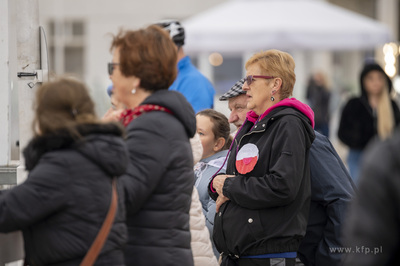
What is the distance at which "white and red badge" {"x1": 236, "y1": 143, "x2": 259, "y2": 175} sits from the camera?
410 centimetres

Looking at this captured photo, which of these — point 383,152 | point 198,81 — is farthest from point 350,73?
point 383,152

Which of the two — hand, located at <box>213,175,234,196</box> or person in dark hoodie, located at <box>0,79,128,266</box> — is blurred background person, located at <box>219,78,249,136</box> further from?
person in dark hoodie, located at <box>0,79,128,266</box>

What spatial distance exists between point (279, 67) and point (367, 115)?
5717 millimetres

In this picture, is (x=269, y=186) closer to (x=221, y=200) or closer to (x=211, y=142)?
(x=221, y=200)

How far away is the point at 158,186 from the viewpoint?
334 centimetres

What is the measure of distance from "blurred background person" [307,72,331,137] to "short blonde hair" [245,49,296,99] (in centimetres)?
1184

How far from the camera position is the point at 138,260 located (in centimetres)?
336

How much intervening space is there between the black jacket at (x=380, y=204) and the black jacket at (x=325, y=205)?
77.9 inches

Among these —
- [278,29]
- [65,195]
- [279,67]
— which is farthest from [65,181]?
[278,29]

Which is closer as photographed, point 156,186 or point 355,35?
point 156,186

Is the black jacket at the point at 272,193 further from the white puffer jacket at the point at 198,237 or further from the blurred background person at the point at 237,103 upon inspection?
the blurred background person at the point at 237,103

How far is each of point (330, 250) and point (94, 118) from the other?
69.4 inches

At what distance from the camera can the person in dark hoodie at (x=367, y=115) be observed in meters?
9.54

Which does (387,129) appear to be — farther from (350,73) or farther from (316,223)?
(350,73)
